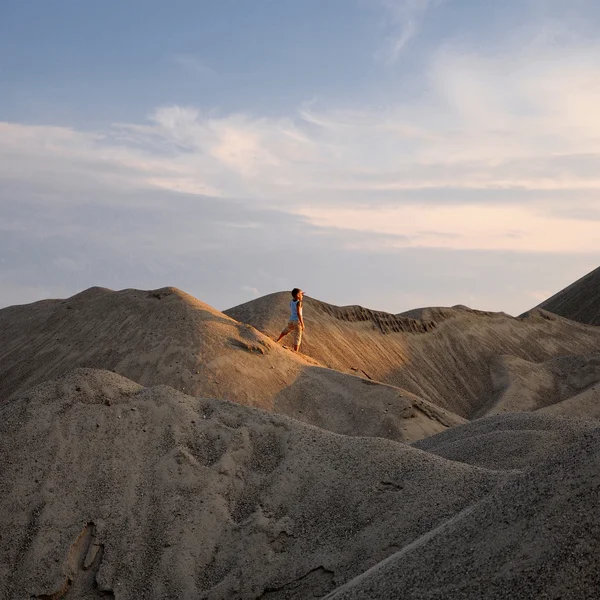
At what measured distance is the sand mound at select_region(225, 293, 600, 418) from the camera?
23.7m

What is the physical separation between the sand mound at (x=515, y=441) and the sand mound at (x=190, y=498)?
7.53 ft

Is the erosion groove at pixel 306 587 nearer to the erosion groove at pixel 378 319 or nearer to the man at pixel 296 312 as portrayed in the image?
the man at pixel 296 312

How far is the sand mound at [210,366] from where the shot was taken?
16.5 m

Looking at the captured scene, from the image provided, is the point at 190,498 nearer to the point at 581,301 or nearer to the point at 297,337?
the point at 297,337

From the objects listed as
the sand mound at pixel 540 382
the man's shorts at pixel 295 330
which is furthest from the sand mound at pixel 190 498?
the sand mound at pixel 540 382

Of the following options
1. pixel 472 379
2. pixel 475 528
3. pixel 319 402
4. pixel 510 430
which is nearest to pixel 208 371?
pixel 319 402

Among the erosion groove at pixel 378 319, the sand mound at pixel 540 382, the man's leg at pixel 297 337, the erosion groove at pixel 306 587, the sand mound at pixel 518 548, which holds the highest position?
the erosion groove at pixel 378 319

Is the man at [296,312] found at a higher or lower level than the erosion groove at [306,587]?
higher

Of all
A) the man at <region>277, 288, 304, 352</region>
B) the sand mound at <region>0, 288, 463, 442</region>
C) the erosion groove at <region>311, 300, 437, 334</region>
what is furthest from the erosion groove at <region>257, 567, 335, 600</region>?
the erosion groove at <region>311, 300, 437, 334</region>

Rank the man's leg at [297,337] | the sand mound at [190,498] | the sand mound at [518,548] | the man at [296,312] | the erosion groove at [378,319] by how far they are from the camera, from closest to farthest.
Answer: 1. the sand mound at [518,548]
2. the sand mound at [190,498]
3. the man at [296,312]
4. the man's leg at [297,337]
5. the erosion groove at [378,319]

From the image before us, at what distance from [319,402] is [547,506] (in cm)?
1150

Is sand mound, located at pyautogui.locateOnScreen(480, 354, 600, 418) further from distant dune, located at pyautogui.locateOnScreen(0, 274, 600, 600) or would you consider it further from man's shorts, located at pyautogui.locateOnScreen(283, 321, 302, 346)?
distant dune, located at pyautogui.locateOnScreen(0, 274, 600, 600)

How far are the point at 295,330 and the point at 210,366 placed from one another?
533 centimetres

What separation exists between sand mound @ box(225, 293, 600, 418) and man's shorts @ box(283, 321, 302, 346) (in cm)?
63
